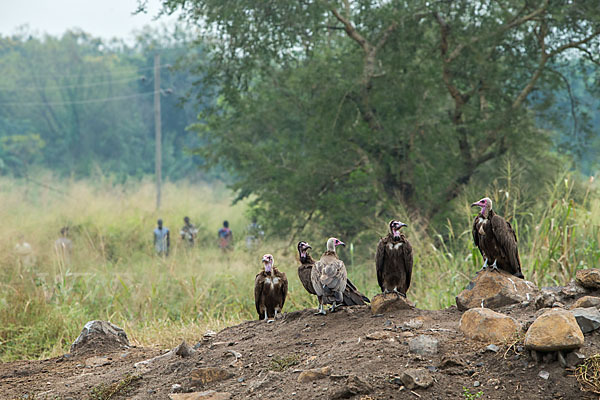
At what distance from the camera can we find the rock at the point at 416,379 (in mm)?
3209

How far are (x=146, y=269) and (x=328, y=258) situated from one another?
6527mm

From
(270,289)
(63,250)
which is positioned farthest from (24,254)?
(270,289)

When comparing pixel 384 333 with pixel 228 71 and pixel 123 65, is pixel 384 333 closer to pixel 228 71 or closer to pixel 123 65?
pixel 228 71

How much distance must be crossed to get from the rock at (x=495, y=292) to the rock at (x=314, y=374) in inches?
54.6

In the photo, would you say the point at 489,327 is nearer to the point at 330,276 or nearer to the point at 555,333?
the point at 555,333

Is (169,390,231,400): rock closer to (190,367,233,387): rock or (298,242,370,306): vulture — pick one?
(190,367,233,387): rock

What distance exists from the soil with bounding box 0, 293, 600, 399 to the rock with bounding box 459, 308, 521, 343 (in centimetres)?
7

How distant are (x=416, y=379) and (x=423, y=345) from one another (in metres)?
0.38

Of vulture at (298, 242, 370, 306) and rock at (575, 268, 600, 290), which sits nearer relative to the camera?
rock at (575, 268, 600, 290)

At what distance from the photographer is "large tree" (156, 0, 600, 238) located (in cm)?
1081

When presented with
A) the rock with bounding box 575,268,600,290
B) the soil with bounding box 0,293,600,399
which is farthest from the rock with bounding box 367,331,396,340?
the rock with bounding box 575,268,600,290

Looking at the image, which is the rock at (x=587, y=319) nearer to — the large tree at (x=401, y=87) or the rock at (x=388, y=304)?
the rock at (x=388, y=304)

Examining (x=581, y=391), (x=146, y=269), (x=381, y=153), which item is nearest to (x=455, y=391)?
(x=581, y=391)

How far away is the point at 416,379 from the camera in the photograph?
3227mm
